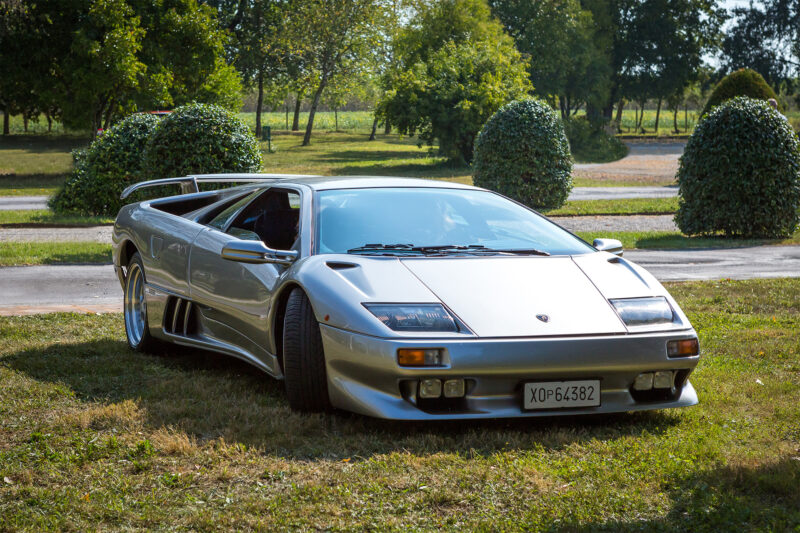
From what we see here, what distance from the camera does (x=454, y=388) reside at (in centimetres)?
462

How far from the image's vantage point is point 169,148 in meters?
14.3

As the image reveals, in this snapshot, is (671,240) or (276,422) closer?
(276,422)

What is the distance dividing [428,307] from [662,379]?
4.17ft

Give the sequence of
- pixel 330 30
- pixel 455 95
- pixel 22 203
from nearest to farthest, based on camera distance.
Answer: pixel 22 203 → pixel 455 95 → pixel 330 30

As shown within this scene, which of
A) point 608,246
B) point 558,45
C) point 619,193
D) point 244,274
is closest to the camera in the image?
point 244,274

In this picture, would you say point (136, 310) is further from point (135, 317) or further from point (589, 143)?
point (589, 143)

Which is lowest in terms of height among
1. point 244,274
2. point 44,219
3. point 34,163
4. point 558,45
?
point 34,163

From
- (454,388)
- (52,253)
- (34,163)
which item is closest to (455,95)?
(34,163)

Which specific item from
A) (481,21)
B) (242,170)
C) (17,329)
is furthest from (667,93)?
(17,329)

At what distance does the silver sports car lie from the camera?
4.61 metres

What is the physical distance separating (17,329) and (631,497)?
5.57 m

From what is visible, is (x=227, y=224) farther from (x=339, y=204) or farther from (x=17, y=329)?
(x=17, y=329)

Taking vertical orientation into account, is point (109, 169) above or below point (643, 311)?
below

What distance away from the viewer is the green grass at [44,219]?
1747 centimetres
